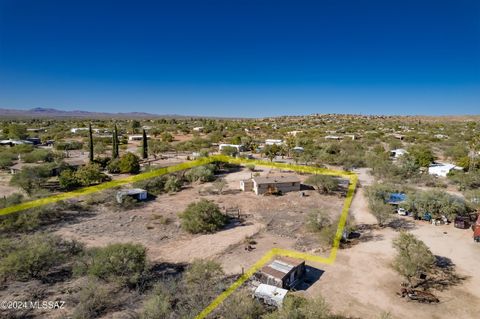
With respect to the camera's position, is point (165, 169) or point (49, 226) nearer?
point (49, 226)

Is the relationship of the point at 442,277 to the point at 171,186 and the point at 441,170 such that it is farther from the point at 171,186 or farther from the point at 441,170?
the point at 441,170

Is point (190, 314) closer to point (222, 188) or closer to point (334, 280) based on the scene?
point (334, 280)

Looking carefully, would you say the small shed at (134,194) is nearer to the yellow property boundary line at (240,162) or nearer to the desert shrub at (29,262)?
the yellow property boundary line at (240,162)

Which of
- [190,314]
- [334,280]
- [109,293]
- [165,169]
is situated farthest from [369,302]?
[165,169]

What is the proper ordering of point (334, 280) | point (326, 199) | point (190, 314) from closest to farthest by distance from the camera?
point (190, 314)
point (334, 280)
point (326, 199)

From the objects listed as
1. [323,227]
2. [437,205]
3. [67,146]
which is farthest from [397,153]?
[67,146]

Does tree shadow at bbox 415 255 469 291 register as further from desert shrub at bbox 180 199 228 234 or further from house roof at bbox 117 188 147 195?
house roof at bbox 117 188 147 195

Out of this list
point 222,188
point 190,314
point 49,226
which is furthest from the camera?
point 222,188
